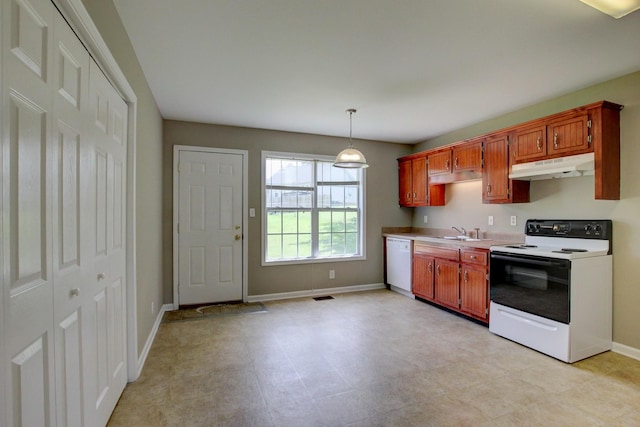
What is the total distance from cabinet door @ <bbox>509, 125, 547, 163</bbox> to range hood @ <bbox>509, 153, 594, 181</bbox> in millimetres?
97

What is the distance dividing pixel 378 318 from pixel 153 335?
244cm

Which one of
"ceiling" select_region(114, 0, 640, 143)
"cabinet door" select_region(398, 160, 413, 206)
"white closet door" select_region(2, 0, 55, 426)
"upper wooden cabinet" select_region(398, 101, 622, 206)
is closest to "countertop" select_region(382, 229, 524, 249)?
"upper wooden cabinet" select_region(398, 101, 622, 206)

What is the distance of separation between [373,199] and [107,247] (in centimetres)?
408

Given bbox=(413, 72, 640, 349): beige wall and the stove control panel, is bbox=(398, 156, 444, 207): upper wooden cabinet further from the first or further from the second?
the stove control panel

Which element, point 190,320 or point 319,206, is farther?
point 319,206

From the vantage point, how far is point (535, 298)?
9.86 feet

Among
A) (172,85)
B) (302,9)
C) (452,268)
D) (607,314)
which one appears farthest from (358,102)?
(607,314)

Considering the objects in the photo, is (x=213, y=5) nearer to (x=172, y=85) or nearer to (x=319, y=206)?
(x=172, y=85)

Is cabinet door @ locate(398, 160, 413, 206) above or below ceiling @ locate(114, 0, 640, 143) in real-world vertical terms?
below

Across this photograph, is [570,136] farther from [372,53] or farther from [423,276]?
[423,276]

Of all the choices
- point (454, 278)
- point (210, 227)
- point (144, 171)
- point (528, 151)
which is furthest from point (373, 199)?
point (144, 171)

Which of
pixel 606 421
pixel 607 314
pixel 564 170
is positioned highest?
pixel 564 170

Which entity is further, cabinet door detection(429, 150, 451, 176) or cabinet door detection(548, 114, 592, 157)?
cabinet door detection(429, 150, 451, 176)

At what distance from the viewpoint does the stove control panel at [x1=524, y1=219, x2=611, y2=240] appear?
9.83 ft
